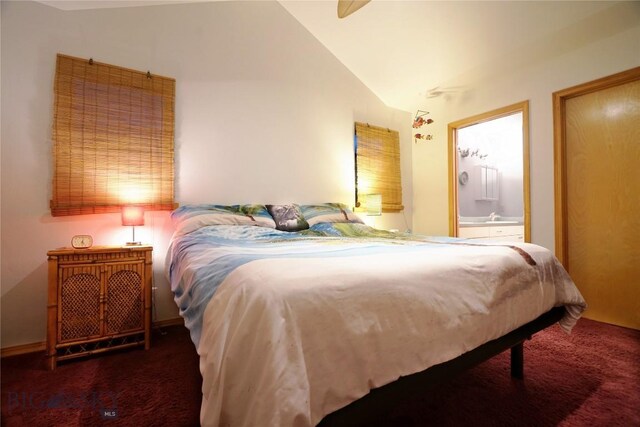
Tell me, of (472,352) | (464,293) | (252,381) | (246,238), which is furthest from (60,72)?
(472,352)

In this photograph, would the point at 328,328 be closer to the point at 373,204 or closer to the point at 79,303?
the point at 79,303

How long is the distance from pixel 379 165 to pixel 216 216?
2.34 metres

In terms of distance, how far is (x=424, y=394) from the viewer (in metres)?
1.04

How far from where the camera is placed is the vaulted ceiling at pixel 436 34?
2.27 metres

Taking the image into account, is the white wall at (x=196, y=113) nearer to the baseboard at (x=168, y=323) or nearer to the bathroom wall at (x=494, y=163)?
the baseboard at (x=168, y=323)

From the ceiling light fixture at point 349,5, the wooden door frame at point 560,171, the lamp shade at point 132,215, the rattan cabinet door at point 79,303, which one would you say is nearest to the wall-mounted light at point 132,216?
the lamp shade at point 132,215

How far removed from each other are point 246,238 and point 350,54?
8.70 ft

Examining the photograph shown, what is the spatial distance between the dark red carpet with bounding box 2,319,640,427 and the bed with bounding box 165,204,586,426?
0.28 meters

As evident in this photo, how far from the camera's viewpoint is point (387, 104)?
13.0 ft

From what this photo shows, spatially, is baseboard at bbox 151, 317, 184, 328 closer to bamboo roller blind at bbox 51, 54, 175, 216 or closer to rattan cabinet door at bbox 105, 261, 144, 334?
rattan cabinet door at bbox 105, 261, 144, 334

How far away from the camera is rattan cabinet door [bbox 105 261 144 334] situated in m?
1.81

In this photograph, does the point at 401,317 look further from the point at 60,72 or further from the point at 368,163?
the point at 368,163

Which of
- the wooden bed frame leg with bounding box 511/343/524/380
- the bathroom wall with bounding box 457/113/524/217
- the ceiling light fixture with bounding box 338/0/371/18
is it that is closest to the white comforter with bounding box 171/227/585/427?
the wooden bed frame leg with bounding box 511/343/524/380

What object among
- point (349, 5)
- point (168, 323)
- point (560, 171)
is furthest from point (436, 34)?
point (168, 323)
